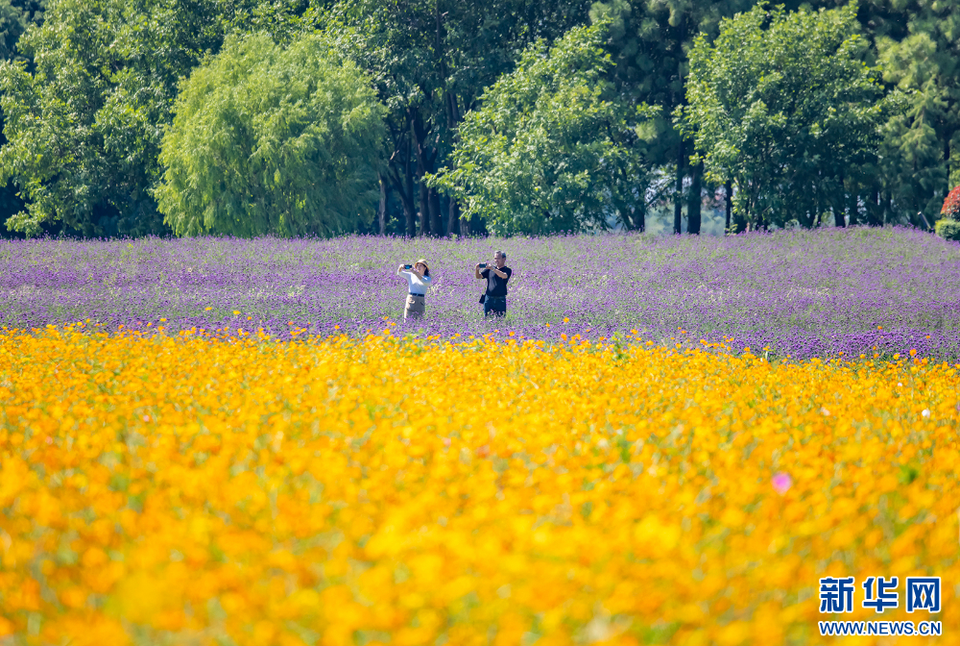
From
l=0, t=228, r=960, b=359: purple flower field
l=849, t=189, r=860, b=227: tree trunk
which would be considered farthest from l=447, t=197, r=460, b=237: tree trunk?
l=849, t=189, r=860, b=227: tree trunk

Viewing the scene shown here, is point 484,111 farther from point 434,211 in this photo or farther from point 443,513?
point 443,513

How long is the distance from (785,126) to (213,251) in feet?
61.3

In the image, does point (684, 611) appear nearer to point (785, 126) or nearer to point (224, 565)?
point (224, 565)

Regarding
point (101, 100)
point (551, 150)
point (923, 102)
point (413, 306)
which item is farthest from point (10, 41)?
point (923, 102)

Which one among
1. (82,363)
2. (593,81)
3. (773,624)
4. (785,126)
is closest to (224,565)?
(773,624)

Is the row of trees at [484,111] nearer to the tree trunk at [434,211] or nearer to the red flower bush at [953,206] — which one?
the tree trunk at [434,211]

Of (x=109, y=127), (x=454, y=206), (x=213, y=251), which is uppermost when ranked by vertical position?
(x=109, y=127)

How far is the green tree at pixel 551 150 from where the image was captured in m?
29.6

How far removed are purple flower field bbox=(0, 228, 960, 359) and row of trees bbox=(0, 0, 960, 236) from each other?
5544mm

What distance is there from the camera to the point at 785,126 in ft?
94.2

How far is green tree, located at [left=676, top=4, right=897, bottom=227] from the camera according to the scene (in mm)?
28625

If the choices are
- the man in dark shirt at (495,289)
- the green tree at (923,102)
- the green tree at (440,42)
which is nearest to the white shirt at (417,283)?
the man in dark shirt at (495,289)

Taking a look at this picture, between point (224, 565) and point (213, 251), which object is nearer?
point (224, 565)

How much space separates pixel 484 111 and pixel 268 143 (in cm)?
847
